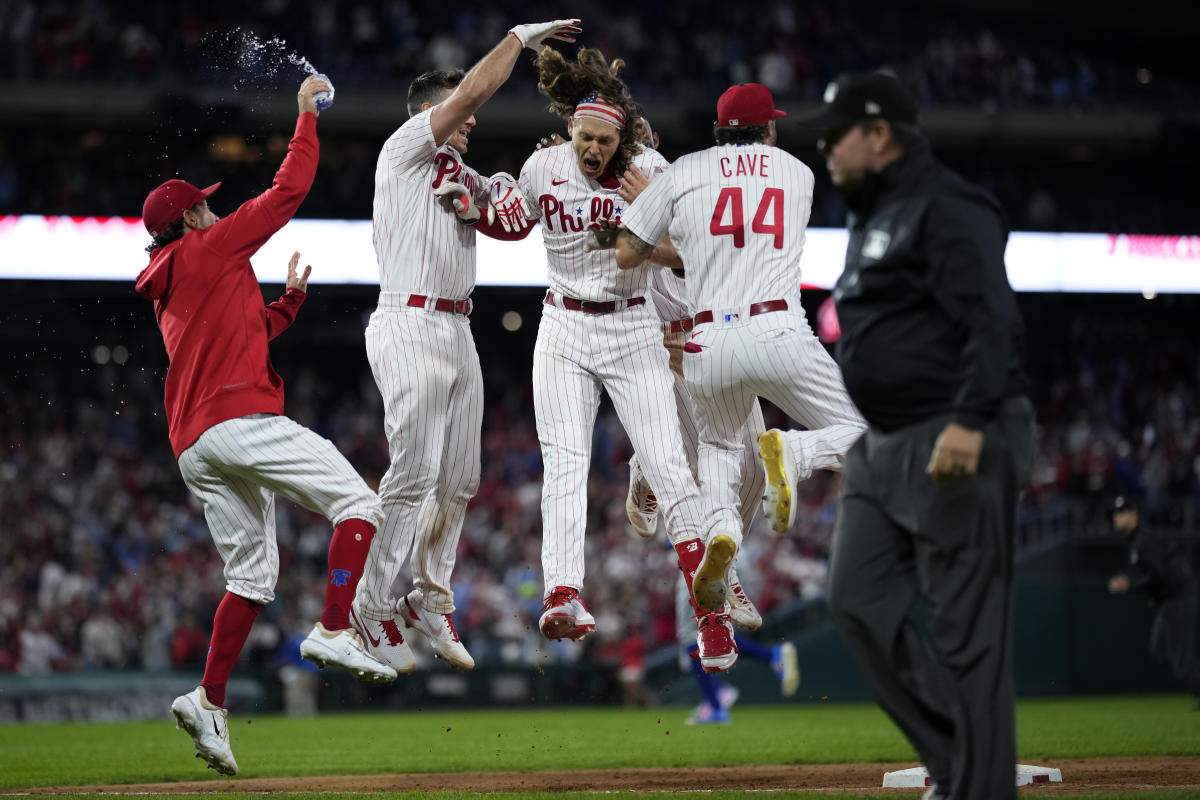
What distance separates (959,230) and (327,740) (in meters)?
8.86

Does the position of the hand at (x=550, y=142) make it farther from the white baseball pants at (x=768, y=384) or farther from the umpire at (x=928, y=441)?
the umpire at (x=928, y=441)

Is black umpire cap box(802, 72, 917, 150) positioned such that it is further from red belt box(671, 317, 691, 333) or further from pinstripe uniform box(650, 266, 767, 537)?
red belt box(671, 317, 691, 333)

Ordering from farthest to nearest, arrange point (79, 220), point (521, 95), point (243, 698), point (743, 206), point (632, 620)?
point (521, 95) → point (79, 220) → point (632, 620) → point (243, 698) → point (743, 206)

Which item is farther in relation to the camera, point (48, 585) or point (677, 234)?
point (48, 585)

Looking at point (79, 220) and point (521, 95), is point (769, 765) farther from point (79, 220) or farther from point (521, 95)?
point (521, 95)

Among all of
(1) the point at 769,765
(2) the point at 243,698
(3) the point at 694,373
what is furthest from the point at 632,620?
(3) the point at 694,373

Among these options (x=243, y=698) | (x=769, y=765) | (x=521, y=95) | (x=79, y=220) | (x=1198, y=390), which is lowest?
(x=243, y=698)

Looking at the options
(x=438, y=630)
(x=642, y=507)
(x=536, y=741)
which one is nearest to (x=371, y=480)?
(x=536, y=741)

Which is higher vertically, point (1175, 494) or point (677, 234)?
point (677, 234)

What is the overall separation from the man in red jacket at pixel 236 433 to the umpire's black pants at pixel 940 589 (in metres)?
2.67

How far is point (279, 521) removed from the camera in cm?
1866

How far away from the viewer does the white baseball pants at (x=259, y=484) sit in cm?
611

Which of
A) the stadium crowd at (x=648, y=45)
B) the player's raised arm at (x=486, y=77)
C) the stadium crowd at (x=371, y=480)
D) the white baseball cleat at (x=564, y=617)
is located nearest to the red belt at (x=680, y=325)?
the player's raised arm at (x=486, y=77)

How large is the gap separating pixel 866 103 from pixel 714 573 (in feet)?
8.72
